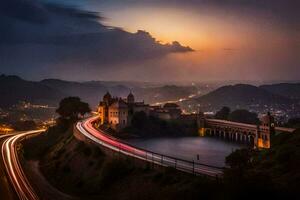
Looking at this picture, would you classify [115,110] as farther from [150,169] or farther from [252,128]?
[150,169]

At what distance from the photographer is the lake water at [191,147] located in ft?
229

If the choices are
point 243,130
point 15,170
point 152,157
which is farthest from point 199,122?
point 152,157

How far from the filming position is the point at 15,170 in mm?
61531

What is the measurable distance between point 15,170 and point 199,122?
54.6 meters

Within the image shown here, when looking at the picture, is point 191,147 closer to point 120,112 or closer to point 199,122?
point 120,112

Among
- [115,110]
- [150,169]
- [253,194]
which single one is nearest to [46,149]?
[115,110]

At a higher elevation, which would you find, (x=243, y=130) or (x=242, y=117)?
(x=242, y=117)

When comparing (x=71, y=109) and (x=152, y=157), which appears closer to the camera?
(x=152, y=157)

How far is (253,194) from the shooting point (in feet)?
88.7

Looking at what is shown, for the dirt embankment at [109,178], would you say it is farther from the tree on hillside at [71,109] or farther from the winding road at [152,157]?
the tree on hillside at [71,109]

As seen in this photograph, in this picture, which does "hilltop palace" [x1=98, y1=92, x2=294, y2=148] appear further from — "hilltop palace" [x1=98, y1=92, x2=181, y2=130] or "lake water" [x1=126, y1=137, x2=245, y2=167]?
"lake water" [x1=126, y1=137, x2=245, y2=167]

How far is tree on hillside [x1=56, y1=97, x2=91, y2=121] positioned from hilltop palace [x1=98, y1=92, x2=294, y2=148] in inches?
167

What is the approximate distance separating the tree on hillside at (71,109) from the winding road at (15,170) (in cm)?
1074

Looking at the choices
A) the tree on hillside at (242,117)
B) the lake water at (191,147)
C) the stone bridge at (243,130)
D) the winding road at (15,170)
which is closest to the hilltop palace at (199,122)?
the stone bridge at (243,130)
